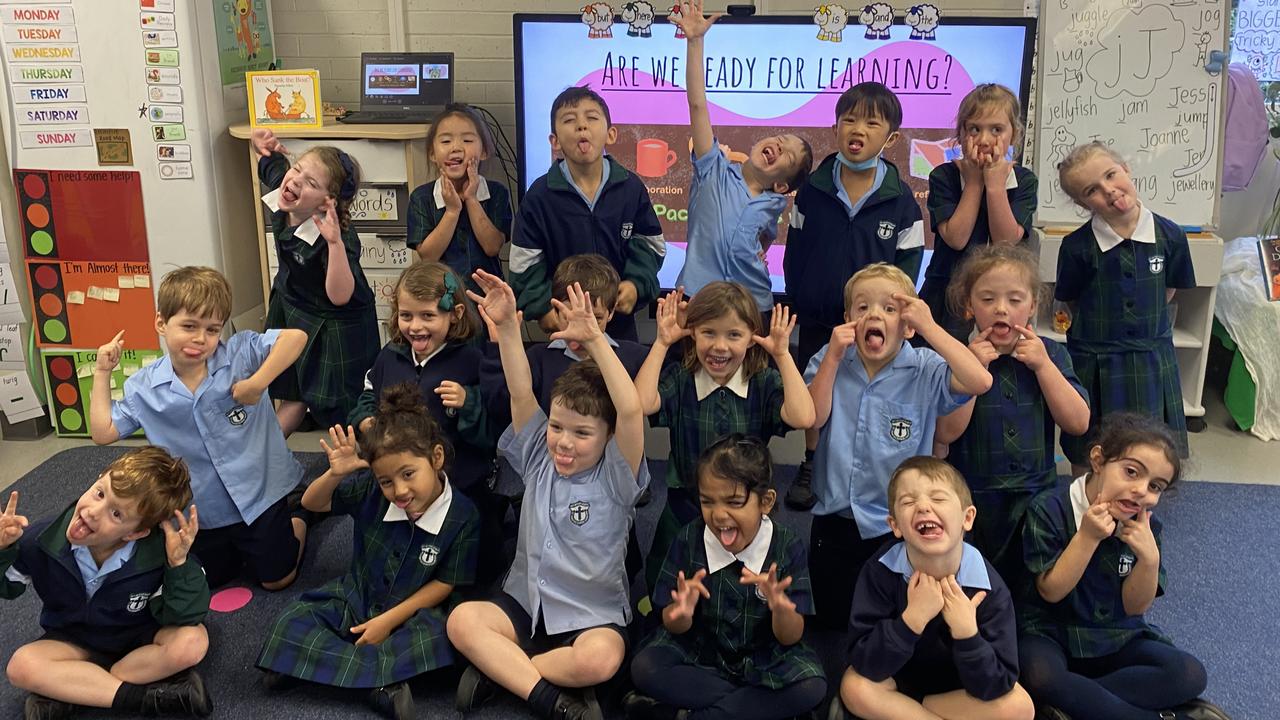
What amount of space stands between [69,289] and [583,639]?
246 cm

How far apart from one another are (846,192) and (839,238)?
0.40 ft

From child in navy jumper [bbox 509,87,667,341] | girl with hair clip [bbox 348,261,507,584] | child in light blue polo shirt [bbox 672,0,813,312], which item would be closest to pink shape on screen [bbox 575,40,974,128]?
child in light blue polo shirt [bbox 672,0,813,312]

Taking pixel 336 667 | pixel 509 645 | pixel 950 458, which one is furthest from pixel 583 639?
pixel 950 458

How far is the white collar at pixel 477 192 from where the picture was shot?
343 cm

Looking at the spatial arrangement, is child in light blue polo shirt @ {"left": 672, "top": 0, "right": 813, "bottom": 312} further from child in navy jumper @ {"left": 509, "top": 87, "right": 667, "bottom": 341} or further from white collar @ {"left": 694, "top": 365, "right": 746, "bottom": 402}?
white collar @ {"left": 694, "top": 365, "right": 746, "bottom": 402}

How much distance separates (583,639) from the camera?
96.0 inches

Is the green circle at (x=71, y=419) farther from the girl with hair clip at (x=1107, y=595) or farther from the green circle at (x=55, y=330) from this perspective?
the girl with hair clip at (x=1107, y=595)

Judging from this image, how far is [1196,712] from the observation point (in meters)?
2.32

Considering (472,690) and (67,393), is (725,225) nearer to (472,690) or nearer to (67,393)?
(472,690)

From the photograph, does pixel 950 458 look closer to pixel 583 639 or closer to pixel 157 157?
pixel 583 639

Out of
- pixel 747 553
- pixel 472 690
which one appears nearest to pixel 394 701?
pixel 472 690

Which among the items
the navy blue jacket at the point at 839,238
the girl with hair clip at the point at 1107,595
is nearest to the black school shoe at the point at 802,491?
the navy blue jacket at the point at 839,238

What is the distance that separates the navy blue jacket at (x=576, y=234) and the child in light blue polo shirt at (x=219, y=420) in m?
0.65

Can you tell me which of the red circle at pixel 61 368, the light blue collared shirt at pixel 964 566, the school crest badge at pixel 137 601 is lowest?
the school crest badge at pixel 137 601
